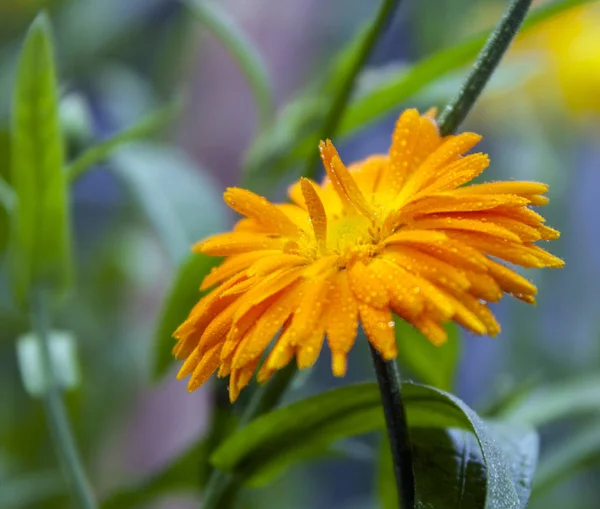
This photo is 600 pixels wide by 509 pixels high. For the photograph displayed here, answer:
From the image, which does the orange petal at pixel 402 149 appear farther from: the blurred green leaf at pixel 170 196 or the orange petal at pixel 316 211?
the blurred green leaf at pixel 170 196

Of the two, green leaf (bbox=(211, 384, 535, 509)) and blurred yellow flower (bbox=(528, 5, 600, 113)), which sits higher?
blurred yellow flower (bbox=(528, 5, 600, 113))

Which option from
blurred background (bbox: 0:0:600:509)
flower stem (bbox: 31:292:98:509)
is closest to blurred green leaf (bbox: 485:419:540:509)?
flower stem (bbox: 31:292:98:509)

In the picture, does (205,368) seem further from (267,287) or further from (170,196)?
(170,196)

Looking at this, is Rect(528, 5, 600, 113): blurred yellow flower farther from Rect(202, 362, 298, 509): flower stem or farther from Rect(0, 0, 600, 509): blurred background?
Rect(202, 362, 298, 509): flower stem

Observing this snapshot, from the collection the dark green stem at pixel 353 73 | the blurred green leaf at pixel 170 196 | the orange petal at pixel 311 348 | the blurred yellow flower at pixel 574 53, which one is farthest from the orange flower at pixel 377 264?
the blurred yellow flower at pixel 574 53

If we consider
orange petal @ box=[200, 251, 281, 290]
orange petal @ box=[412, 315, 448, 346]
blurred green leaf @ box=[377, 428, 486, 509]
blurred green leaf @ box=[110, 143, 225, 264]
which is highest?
blurred green leaf @ box=[110, 143, 225, 264]

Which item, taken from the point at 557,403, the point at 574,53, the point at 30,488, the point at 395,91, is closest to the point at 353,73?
the point at 395,91

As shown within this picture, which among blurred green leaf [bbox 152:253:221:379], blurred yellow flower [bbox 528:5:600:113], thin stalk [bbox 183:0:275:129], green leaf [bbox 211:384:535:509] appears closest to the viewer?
green leaf [bbox 211:384:535:509]
